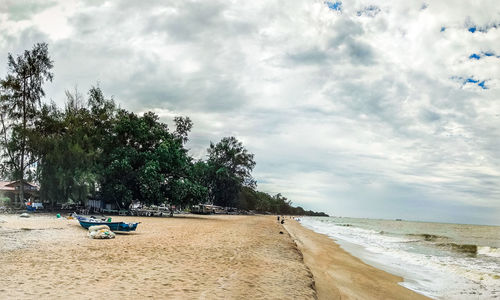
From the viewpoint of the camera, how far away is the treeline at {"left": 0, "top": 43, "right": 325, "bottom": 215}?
112 ft

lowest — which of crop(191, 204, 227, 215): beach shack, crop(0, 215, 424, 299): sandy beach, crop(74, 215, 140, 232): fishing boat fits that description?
crop(191, 204, 227, 215): beach shack

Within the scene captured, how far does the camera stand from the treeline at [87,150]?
34.1 metres

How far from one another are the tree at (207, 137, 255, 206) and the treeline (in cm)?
3059

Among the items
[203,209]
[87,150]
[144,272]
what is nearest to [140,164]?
[87,150]

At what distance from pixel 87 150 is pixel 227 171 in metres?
39.2

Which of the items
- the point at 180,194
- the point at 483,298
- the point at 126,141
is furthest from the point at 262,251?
the point at 126,141

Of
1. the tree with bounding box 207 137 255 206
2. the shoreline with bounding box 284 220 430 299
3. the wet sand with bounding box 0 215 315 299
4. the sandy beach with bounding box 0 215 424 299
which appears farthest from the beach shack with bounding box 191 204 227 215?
the shoreline with bounding box 284 220 430 299

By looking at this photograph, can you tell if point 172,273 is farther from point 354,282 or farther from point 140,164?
point 140,164

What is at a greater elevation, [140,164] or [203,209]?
[140,164]

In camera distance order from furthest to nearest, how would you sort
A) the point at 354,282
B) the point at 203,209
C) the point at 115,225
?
the point at 203,209, the point at 115,225, the point at 354,282

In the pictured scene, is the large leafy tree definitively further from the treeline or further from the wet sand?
the wet sand

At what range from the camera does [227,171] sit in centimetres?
7344

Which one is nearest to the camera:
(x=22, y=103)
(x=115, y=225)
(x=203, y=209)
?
(x=115, y=225)

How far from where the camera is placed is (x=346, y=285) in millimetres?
10422
